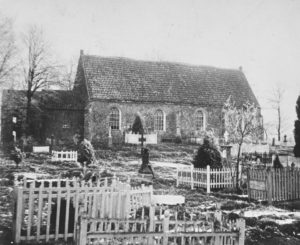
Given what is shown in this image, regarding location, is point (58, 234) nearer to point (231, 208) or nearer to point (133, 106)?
point (231, 208)

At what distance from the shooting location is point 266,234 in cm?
867

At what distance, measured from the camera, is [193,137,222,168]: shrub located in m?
16.4

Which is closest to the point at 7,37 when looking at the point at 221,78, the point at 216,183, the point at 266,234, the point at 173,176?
the point at 173,176

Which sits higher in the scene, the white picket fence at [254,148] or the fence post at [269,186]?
the white picket fence at [254,148]

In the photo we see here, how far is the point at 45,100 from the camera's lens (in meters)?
35.8

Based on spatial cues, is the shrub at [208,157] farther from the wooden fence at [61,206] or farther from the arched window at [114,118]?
the arched window at [114,118]

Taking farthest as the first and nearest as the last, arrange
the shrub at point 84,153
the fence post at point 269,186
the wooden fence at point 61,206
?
the shrub at point 84,153, the fence post at point 269,186, the wooden fence at point 61,206

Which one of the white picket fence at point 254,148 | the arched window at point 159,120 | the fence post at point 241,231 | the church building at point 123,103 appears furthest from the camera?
the arched window at point 159,120

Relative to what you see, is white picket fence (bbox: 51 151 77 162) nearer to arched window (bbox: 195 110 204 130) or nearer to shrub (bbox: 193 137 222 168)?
shrub (bbox: 193 137 222 168)

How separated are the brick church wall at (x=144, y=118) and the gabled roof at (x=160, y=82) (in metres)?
0.66

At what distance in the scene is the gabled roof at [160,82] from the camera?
35312 millimetres

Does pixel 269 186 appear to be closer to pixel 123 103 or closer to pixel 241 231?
pixel 241 231

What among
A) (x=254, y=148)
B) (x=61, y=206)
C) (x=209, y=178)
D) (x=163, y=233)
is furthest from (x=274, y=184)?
(x=254, y=148)

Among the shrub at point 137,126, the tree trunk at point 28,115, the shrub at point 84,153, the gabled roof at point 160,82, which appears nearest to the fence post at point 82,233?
the shrub at point 84,153
